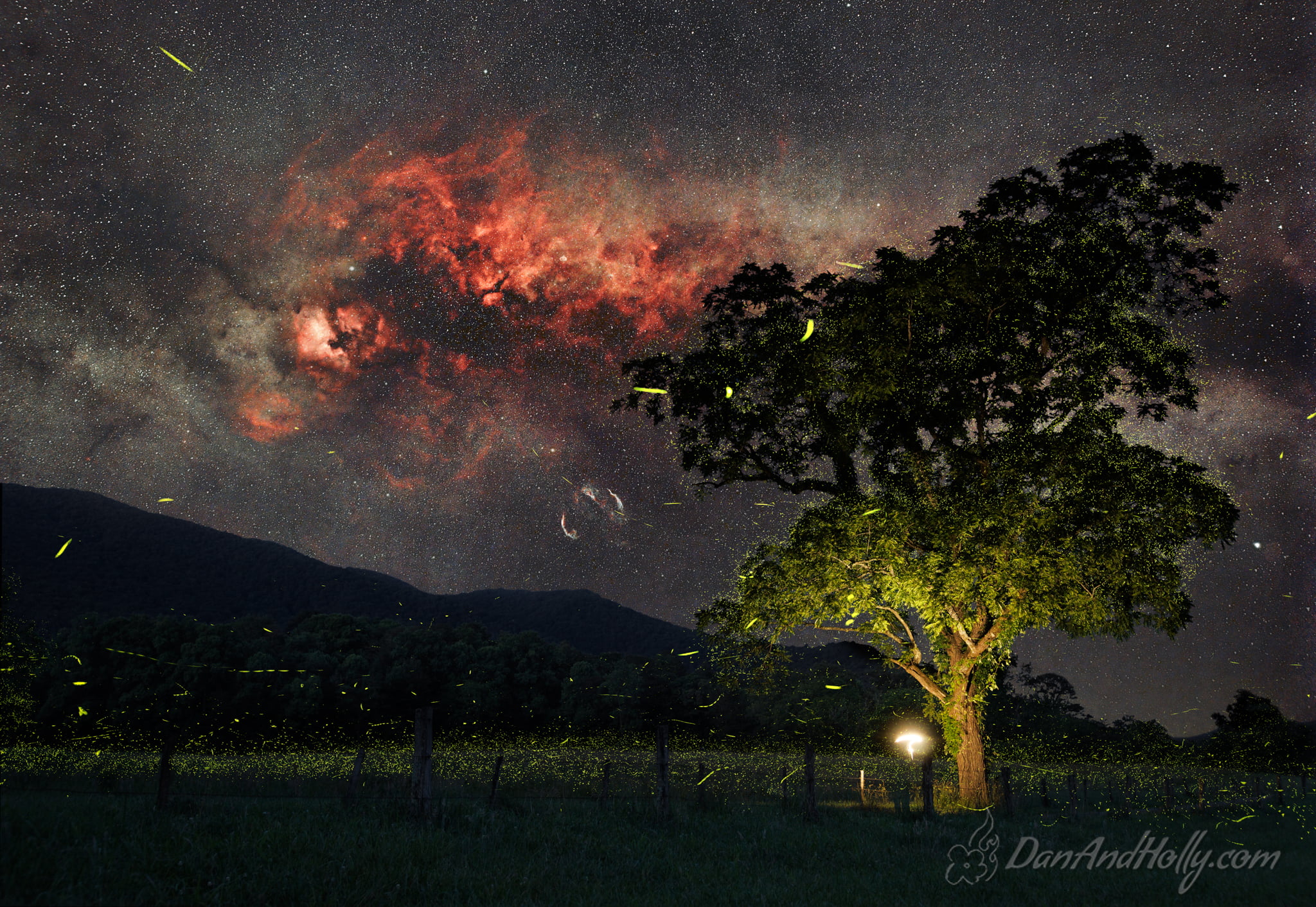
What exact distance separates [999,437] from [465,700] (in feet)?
238

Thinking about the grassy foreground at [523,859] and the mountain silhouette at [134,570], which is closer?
the grassy foreground at [523,859]

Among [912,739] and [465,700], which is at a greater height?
[912,739]

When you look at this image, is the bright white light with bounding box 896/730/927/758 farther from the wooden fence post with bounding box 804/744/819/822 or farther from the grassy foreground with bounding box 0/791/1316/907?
the wooden fence post with bounding box 804/744/819/822

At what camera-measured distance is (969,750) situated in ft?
79.1

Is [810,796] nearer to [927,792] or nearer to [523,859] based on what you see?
[927,792]

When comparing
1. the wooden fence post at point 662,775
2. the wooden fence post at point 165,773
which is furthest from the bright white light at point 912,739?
the wooden fence post at point 165,773

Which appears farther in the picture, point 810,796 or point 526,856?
point 810,796

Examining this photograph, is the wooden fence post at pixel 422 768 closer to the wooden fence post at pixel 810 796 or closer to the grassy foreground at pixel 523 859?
the grassy foreground at pixel 523 859

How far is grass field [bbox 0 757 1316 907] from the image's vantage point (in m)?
8.37

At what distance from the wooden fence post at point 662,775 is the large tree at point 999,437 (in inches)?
295

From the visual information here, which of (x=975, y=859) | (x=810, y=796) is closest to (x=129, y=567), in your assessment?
(x=810, y=796)

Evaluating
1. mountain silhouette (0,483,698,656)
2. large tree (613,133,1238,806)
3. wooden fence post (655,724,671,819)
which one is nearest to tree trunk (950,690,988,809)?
large tree (613,133,1238,806)

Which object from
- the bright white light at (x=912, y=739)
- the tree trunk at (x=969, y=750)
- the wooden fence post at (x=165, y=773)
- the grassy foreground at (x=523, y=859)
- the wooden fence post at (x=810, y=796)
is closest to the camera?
the grassy foreground at (x=523, y=859)

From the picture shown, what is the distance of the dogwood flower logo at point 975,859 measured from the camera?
13.5m
